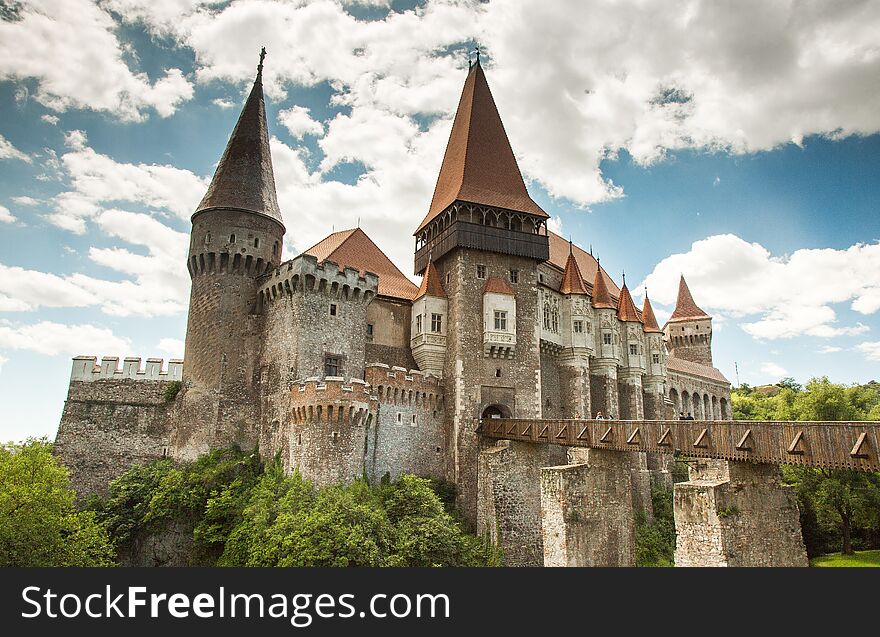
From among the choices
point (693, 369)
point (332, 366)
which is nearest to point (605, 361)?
point (332, 366)

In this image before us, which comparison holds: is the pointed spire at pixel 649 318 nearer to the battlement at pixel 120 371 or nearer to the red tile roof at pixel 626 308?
the red tile roof at pixel 626 308

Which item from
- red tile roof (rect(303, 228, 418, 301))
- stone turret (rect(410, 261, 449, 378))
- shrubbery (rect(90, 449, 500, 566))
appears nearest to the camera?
shrubbery (rect(90, 449, 500, 566))

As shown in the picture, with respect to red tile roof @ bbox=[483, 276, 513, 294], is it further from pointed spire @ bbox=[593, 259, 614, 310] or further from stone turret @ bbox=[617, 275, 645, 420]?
stone turret @ bbox=[617, 275, 645, 420]

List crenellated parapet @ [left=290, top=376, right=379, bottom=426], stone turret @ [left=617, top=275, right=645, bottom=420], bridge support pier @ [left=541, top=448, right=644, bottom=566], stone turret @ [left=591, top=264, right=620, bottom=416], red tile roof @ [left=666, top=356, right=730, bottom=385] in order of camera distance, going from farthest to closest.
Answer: red tile roof @ [left=666, top=356, right=730, bottom=385], stone turret @ [left=617, top=275, right=645, bottom=420], stone turret @ [left=591, top=264, right=620, bottom=416], crenellated parapet @ [left=290, top=376, right=379, bottom=426], bridge support pier @ [left=541, top=448, right=644, bottom=566]

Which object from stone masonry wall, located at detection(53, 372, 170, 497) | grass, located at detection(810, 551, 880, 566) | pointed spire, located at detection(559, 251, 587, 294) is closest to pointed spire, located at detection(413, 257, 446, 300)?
pointed spire, located at detection(559, 251, 587, 294)

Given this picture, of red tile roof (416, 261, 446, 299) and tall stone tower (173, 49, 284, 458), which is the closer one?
tall stone tower (173, 49, 284, 458)

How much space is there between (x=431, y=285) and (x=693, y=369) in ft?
128

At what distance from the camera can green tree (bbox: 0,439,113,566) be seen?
61.0 ft

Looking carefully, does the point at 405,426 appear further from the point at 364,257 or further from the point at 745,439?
the point at 745,439

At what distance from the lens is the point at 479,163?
114ft

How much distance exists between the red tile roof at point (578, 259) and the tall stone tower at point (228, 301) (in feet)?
63.1

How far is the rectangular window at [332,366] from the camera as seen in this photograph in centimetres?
2767

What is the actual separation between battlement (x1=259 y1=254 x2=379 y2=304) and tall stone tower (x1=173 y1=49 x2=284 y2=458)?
4.91ft

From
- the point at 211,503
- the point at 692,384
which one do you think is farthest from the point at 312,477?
the point at 692,384
